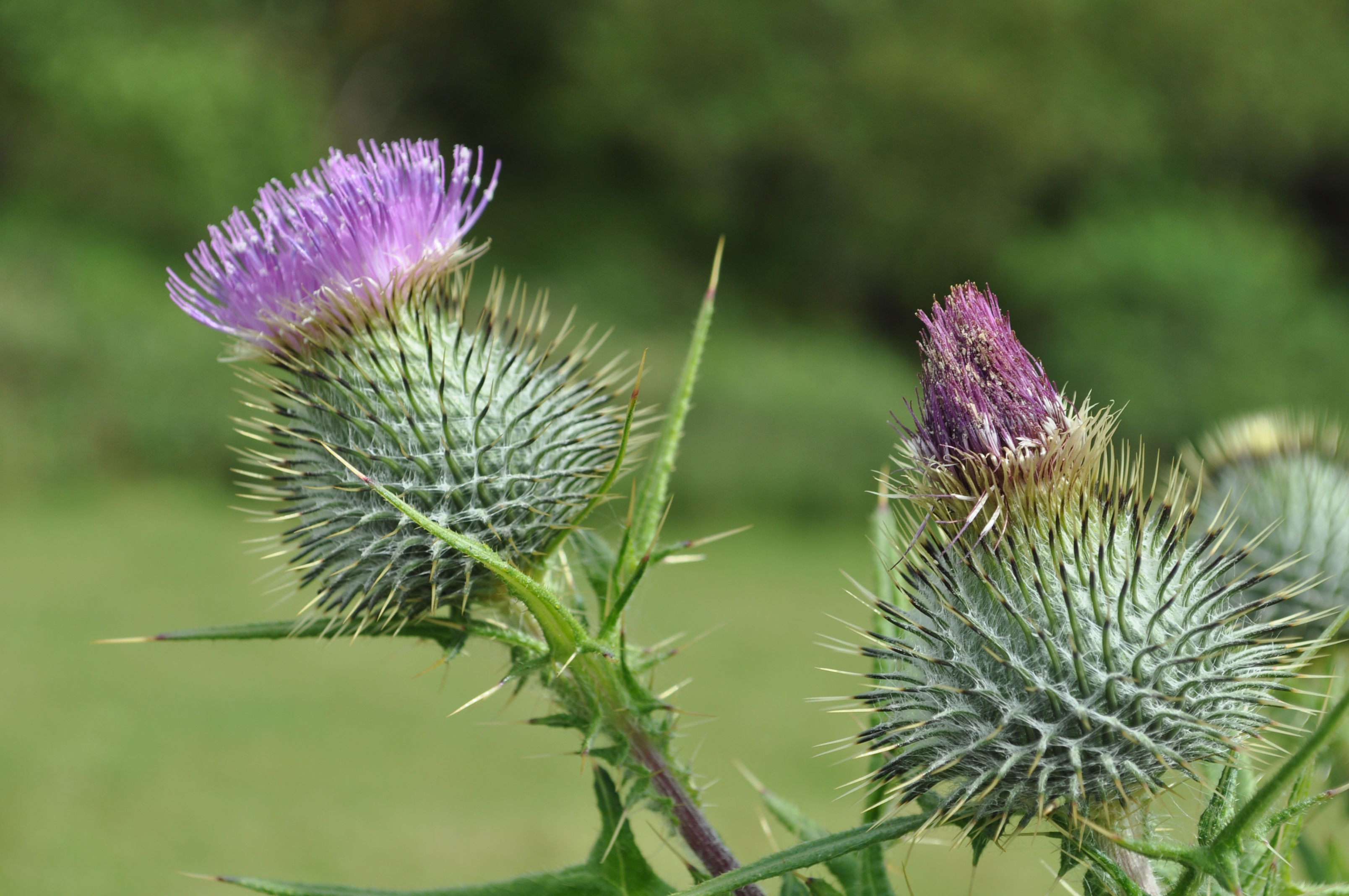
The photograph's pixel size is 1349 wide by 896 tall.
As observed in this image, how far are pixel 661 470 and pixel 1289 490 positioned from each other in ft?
7.37

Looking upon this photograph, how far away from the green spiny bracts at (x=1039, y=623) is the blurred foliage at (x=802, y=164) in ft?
61.4

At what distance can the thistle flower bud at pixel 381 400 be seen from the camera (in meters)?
2.24

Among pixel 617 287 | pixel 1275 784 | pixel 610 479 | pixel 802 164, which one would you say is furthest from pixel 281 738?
pixel 802 164

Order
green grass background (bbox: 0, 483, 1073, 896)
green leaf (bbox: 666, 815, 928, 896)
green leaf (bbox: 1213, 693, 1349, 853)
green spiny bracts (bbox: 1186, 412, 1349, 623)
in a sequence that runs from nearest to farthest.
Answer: green leaf (bbox: 1213, 693, 1349, 853) < green leaf (bbox: 666, 815, 928, 896) < green spiny bracts (bbox: 1186, 412, 1349, 623) < green grass background (bbox: 0, 483, 1073, 896)

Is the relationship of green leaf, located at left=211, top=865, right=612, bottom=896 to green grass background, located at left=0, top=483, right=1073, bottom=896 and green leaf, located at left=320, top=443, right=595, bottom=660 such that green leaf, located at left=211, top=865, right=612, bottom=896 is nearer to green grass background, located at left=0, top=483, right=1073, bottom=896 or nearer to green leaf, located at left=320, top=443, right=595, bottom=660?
green leaf, located at left=320, top=443, right=595, bottom=660

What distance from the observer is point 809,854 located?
1.55 m

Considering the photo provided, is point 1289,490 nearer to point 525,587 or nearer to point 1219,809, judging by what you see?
point 1219,809

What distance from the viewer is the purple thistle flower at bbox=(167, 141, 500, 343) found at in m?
2.29

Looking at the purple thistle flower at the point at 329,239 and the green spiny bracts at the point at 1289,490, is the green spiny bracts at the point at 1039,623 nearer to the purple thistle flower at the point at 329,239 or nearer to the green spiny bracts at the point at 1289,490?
the purple thistle flower at the point at 329,239

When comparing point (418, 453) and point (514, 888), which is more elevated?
point (418, 453)

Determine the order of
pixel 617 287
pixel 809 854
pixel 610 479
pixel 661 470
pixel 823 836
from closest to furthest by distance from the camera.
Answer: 1. pixel 809 854
2. pixel 823 836
3. pixel 610 479
4. pixel 661 470
5. pixel 617 287

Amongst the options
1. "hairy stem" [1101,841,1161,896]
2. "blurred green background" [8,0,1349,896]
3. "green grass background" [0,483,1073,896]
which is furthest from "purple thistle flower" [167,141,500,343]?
"blurred green background" [8,0,1349,896]

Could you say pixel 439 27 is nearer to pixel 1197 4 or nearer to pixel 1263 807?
pixel 1197 4

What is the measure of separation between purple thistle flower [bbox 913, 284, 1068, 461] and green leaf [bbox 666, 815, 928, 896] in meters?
0.60
